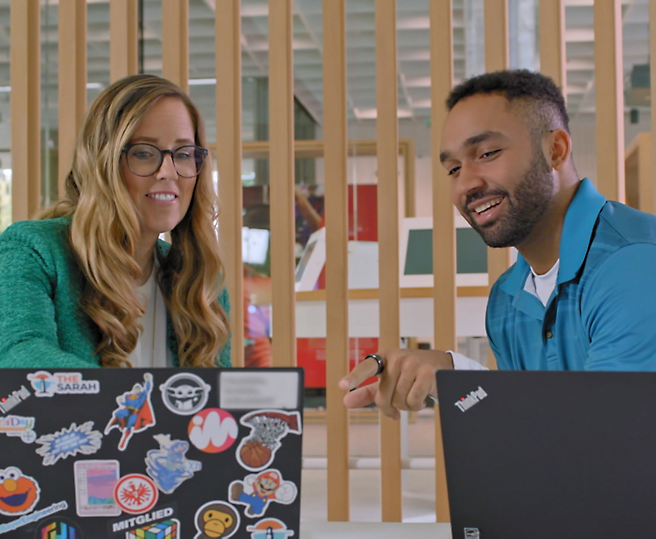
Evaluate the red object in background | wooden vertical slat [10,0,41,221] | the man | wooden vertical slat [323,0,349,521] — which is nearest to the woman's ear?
the man

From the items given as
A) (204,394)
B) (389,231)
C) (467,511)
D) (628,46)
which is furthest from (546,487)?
(628,46)

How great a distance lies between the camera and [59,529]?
0.68 m

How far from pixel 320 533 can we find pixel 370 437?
3984 millimetres

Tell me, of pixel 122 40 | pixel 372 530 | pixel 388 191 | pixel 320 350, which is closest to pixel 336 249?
pixel 388 191

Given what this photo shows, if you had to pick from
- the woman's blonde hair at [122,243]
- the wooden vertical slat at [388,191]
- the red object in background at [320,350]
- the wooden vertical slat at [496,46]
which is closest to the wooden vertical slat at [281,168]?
the wooden vertical slat at [388,191]

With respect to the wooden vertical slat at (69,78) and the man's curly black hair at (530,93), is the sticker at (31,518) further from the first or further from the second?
the wooden vertical slat at (69,78)

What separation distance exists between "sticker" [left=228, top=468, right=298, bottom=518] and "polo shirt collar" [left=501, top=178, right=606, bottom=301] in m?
0.85

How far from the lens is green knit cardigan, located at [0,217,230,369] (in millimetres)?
1300

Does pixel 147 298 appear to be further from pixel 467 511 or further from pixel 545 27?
pixel 545 27

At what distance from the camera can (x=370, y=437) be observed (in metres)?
4.80

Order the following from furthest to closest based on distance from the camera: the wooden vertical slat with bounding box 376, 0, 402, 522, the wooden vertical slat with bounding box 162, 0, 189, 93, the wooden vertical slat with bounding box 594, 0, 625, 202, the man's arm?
the wooden vertical slat with bounding box 162, 0, 189, 93 < the wooden vertical slat with bounding box 376, 0, 402, 522 < the wooden vertical slat with bounding box 594, 0, 625, 202 < the man's arm

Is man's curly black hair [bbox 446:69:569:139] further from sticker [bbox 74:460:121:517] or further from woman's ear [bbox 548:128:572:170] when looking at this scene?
sticker [bbox 74:460:121:517]

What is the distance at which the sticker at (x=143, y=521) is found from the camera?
2.22ft

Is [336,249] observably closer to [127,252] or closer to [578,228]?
[127,252]
